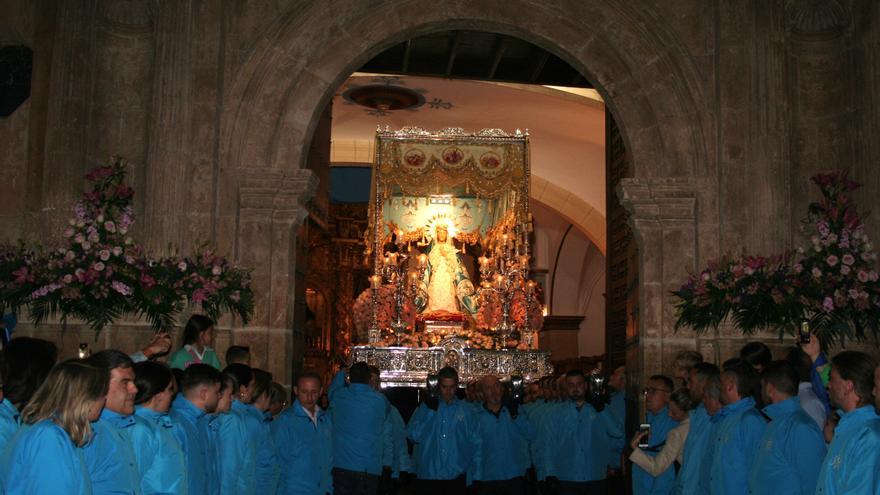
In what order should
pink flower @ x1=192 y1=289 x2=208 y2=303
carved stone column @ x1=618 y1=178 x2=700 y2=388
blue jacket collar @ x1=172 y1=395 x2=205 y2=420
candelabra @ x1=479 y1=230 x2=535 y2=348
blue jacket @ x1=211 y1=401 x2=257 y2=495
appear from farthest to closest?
1. candelabra @ x1=479 y1=230 x2=535 y2=348
2. carved stone column @ x1=618 y1=178 x2=700 y2=388
3. pink flower @ x1=192 y1=289 x2=208 y2=303
4. blue jacket @ x1=211 y1=401 x2=257 y2=495
5. blue jacket collar @ x1=172 y1=395 x2=205 y2=420

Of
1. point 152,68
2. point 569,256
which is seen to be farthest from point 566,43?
point 569,256

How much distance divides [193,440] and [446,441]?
153 inches

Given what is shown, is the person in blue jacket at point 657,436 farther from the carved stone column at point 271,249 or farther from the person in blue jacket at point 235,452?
the carved stone column at point 271,249

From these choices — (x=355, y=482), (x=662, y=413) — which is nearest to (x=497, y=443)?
(x=355, y=482)

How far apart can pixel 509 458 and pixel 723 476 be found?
3.63 meters

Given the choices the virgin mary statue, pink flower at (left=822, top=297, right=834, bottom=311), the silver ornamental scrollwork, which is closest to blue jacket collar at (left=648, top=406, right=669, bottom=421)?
pink flower at (left=822, top=297, right=834, bottom=311)

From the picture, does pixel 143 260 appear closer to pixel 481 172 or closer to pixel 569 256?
pixel 481 172

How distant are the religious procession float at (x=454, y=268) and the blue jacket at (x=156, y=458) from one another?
9.02 metres

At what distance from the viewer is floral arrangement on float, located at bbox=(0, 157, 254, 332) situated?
6.89m

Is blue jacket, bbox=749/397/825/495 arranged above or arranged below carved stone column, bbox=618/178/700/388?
below

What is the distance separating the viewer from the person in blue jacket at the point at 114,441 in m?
3.56

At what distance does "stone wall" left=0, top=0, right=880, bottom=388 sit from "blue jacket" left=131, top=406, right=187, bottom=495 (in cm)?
440

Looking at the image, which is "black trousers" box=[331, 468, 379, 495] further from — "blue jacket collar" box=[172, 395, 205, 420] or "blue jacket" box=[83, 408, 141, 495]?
"blue jacket" box=[83, 408, 141, 495]

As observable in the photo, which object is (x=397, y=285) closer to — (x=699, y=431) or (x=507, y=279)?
(x=507, y=279)
